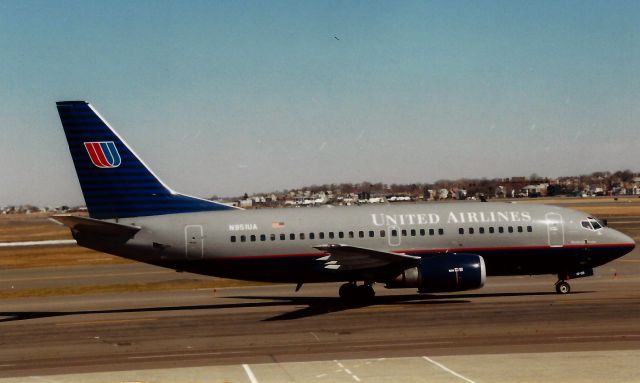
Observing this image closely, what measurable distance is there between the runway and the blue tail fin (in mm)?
5165

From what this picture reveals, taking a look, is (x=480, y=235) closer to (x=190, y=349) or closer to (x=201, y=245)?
(x=201, y=245)

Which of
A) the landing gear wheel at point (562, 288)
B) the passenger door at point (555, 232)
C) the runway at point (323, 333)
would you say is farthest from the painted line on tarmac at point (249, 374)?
the landing gear wheel at point (562, 288)

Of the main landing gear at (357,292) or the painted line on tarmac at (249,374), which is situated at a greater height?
the main landing gear at (357,292)

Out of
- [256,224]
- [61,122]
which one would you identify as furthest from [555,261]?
[61,122]

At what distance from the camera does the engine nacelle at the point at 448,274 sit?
29.3m

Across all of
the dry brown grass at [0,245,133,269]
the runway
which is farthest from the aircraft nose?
the dry brown grass at [0,245,133,269]

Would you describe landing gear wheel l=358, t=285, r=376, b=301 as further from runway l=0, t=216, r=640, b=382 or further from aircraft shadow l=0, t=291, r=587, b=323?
runway l=0, t=216, r=640, b=382

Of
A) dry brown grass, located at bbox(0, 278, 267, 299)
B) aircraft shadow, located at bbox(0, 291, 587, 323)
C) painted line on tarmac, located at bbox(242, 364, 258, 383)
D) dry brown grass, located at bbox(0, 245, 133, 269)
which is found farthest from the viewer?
dry brown grass, located at bbox(0, 245, 133, 269)

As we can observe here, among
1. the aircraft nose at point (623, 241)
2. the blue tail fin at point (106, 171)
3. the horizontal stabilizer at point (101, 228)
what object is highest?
the blue tail fin at point (106, 171)

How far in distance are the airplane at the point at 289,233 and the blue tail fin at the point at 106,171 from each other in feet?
0.16

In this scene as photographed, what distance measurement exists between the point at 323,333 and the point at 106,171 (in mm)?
14063

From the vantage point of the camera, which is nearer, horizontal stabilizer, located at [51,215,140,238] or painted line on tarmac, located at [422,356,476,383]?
painted line on tarmac, located at [422,356,476,383]

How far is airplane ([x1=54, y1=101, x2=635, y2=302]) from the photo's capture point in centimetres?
3153

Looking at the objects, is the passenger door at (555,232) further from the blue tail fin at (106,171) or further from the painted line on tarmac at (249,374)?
the painted line on tarmac at (249,374)
